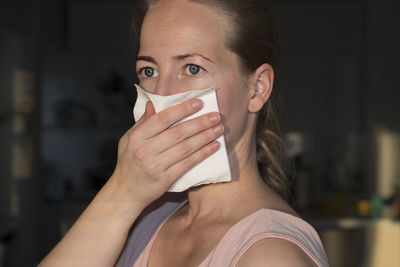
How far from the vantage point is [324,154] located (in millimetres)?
4387

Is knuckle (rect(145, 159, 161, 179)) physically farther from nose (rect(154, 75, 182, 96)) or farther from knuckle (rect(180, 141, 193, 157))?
nose (rect(154, 75, 182, 96))

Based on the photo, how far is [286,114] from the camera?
12.7ft

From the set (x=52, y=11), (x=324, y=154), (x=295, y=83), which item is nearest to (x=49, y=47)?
(x=52, y=11)

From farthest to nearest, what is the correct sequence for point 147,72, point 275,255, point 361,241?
1. point 361,241
2. point 147,72
3. point 275,255

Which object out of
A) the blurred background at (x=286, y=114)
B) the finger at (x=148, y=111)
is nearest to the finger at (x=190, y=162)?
the finger at (x=148, y=111)

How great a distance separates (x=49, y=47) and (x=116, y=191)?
3535 millimetres

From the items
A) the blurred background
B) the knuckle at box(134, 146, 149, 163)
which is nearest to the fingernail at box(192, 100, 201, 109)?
the knuckle at box(134, 146, 149, 163)

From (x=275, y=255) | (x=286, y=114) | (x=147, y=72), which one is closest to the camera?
(x=275, y=255)

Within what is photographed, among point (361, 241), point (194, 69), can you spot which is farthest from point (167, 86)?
point (361, 241)

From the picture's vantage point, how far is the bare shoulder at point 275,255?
2.42 ft

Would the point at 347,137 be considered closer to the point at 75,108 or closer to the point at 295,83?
the point at 295,83

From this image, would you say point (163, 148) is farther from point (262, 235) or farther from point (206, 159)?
point (262, 235)

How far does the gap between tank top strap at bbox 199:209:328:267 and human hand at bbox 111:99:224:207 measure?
0.48 feet

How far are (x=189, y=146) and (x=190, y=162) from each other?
0.03m
